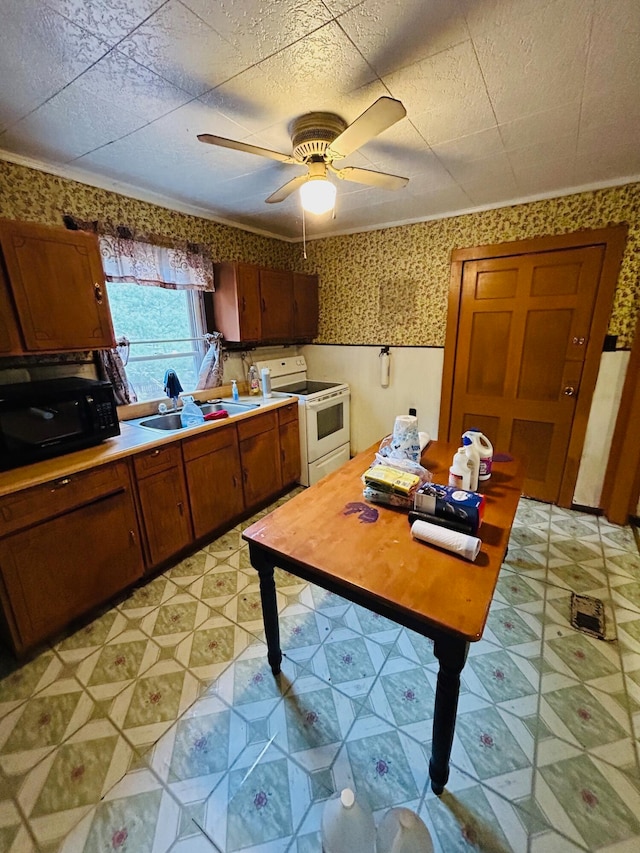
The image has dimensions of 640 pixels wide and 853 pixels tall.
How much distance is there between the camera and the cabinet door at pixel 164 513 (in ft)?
6.66

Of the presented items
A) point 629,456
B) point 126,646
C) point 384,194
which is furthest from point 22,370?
point 629,456

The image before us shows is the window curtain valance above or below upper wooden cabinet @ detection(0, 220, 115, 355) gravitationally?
above

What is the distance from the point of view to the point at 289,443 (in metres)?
3.08

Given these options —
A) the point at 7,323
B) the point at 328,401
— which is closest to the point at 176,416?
the point at 7,323

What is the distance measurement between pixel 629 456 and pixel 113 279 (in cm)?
372

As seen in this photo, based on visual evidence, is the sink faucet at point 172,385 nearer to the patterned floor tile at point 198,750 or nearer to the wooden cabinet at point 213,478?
the wooden cabinet at point 213,478

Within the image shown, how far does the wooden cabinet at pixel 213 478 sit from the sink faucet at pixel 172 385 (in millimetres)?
539

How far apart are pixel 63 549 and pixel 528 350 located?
3.30 m

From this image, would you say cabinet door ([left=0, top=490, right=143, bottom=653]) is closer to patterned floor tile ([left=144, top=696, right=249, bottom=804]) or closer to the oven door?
patterned floor tile ([left=144, top=696, right=249, bottom=804])

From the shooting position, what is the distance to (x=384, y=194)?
241 centimetres

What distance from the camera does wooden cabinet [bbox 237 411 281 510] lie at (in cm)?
265

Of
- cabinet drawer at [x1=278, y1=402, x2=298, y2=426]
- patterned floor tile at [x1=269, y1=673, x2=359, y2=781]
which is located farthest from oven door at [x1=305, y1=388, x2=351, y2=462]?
patterned floor tile at [x1=269, y1=673, x2=359, y2=781]

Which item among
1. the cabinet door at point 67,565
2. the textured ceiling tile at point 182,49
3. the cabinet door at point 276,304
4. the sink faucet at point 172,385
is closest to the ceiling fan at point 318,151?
the textured ceiling tile at point 182,49

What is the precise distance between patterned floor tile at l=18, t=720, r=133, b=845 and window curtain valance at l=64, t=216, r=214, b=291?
2367 millimetres
